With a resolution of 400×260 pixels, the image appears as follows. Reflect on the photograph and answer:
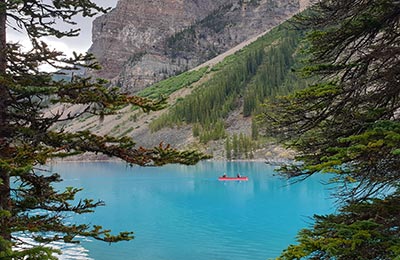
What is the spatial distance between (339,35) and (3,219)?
5027 millimetres

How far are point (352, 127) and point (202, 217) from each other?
86.3ft

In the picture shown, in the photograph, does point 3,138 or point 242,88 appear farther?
point 242,88

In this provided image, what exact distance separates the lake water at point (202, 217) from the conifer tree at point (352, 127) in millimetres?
2172

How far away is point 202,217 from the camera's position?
30.7 m

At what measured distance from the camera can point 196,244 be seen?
22.7 metres

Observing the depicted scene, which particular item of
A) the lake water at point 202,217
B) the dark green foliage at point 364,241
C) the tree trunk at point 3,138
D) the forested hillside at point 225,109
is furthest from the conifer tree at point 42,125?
the forested hillside at point 225,109

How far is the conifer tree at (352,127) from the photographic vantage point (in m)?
4.28

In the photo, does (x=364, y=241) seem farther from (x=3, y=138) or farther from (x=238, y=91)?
(x=238, y=91)

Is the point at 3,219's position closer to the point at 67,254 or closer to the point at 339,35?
the point at 339,35

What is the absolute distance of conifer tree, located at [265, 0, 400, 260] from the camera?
4.28 meters

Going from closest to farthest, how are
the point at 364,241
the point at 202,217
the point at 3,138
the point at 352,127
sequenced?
1. the point at 364,241
2. the point at 3,138
3. the point at 352,127
4. the point at 202,217

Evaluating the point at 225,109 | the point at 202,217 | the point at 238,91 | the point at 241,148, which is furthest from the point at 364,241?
the point at 238,91

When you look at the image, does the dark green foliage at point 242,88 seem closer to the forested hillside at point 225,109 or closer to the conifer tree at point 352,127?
the forested hillside at point 225,109

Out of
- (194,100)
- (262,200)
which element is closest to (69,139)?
(262,200)
